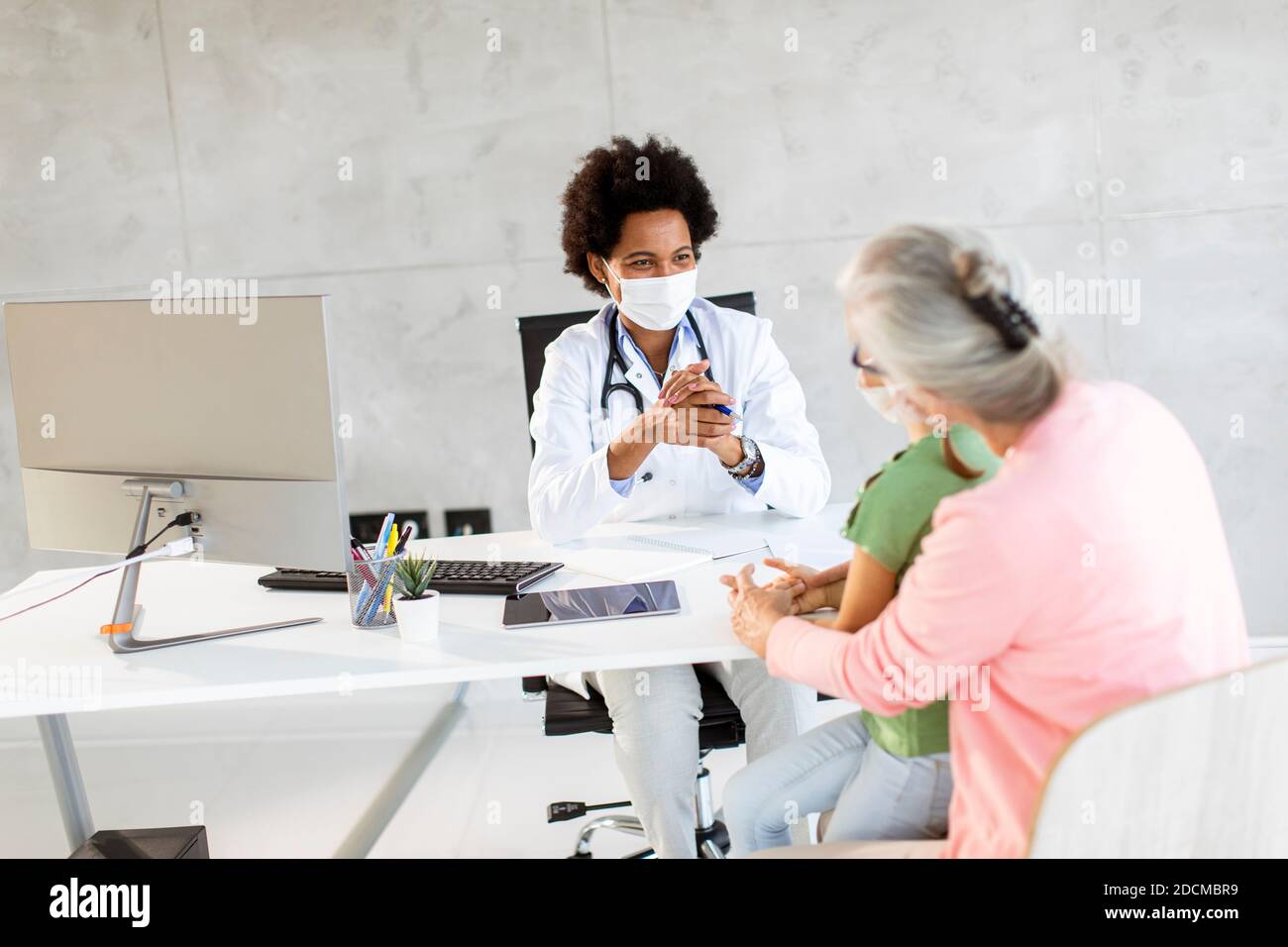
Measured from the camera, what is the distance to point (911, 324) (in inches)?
46.8

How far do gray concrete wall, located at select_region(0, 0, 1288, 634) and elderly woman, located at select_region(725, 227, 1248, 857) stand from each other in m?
2.51

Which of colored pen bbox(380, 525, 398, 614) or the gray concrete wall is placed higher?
the gray concrete wall

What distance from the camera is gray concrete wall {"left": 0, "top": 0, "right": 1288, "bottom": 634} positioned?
3.53 m

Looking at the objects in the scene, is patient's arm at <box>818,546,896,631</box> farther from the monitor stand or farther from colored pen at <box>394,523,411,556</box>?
the monitor stand

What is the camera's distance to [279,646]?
5.83 feet

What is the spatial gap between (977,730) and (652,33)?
2899 mm

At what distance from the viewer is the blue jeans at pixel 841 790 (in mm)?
1466

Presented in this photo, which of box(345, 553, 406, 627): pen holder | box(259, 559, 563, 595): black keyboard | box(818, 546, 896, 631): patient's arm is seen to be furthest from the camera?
→ box(259, 559, 563, 595): black keyboard

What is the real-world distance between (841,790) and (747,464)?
85 cm

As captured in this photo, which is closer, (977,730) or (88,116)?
(977,730)

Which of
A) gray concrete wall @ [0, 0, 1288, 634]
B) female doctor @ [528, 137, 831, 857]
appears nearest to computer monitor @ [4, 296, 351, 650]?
female doctor @ [528, 137, 831, 857]

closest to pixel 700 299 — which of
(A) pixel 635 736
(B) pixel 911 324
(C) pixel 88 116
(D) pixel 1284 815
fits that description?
(A) pixel 635 736
